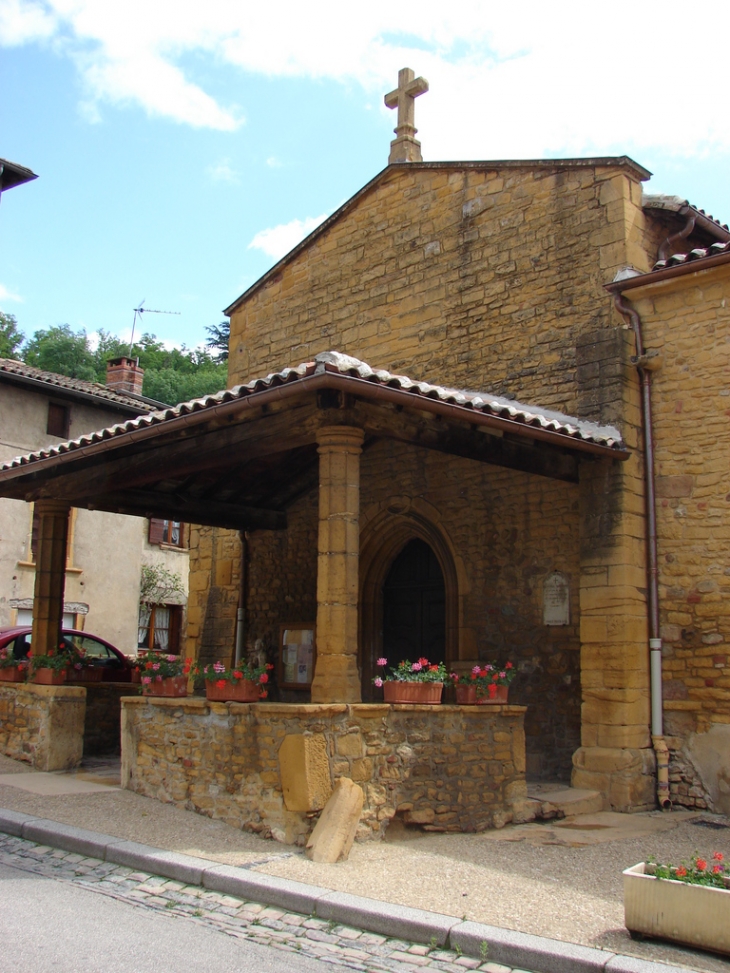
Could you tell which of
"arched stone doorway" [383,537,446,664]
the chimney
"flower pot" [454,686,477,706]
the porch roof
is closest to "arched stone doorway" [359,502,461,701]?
"arched stone doorway" [383,537,446,664]

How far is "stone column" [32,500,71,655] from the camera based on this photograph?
985 centimetres

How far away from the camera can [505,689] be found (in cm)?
759

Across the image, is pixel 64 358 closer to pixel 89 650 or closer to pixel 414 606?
pixel 89 650

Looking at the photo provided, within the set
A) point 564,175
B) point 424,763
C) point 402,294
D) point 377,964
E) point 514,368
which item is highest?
point 564,175

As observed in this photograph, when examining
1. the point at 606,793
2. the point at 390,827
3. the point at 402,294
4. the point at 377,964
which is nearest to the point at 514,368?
the point at 402,294

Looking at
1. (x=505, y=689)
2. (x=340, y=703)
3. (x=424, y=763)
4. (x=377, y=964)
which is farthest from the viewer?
(x=505, y=689)

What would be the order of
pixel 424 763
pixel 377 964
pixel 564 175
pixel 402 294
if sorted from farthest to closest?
pixel 402 294 < pixel 564 175 < pixel 424 763 < pixel 377 964

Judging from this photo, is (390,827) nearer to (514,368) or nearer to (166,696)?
(166,696)

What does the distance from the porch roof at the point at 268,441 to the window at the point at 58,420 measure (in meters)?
9.74

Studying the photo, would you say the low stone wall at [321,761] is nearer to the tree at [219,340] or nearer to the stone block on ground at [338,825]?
the stone block on ground at [338,825]

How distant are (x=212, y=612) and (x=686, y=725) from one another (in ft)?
20.7

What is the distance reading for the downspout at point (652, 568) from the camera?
828 centimetres

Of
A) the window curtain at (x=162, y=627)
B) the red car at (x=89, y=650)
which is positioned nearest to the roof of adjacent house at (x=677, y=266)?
the red car at (x=89, y=650)

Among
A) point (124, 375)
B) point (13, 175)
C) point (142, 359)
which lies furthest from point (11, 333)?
point (13, 175)
